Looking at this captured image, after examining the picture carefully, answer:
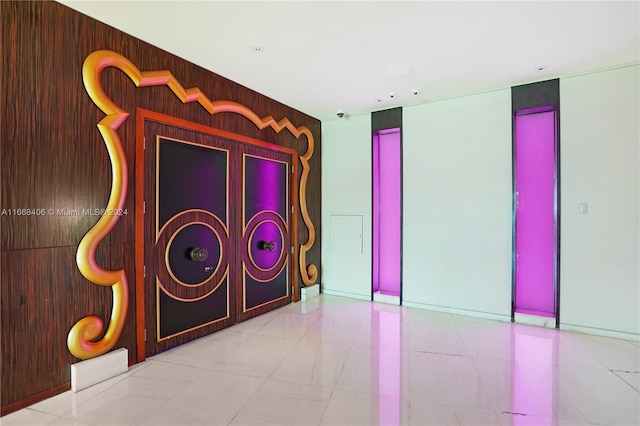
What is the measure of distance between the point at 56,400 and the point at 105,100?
221cm

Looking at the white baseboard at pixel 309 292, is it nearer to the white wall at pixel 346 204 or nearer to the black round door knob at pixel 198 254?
the white wall at pixel 346 204

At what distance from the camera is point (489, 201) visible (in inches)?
157

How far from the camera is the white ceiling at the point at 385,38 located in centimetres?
235

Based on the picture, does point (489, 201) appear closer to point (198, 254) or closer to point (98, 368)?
point (198, 254)

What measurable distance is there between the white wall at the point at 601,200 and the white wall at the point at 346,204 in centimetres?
240

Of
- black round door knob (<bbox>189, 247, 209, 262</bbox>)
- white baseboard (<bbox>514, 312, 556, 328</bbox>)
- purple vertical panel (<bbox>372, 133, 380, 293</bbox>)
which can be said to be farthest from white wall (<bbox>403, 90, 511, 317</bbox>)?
black round door knob (<bbox>189, 247, 209, 262</bbox>)

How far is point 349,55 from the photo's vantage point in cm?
304

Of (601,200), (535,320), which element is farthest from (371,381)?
(601,200)

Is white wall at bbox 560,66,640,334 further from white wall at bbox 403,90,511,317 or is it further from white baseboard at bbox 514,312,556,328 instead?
white wall at bbox 403,90,511,317

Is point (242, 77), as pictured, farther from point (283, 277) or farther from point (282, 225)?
point (283, 277)

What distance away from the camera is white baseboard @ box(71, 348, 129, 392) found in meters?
2.35

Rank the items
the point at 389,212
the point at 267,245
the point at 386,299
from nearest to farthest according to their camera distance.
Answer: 1. the point at 267,245
2. the point at 386,299
3. the point at 389,212

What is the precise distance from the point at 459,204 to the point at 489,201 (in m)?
0.35

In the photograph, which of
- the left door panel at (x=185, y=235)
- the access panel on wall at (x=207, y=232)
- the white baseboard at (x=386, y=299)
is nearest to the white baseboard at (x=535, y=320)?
the white baseboard at (x=386, y=299)
